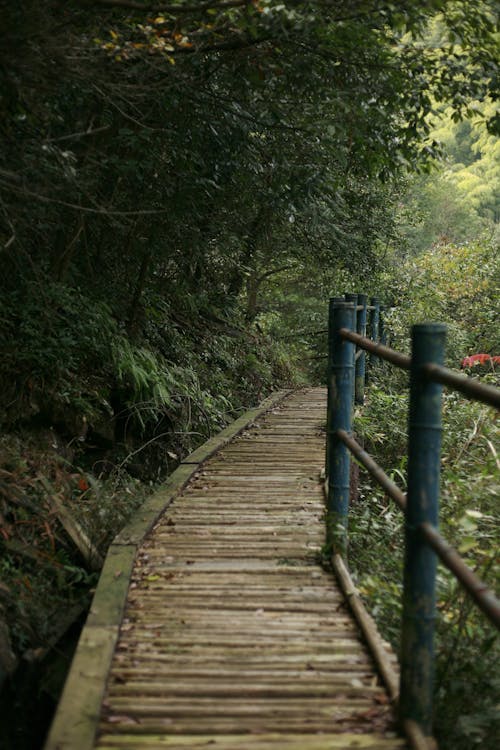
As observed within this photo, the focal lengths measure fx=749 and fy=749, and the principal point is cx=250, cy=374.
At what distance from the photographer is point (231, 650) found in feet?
9.28

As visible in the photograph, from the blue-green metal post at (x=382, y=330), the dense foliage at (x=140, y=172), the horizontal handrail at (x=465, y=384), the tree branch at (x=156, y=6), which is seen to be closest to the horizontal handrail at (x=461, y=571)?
the horizontal handrail at (x=465, y=384)

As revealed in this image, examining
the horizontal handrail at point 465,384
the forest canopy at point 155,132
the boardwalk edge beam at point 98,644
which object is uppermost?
the forest canopy at point 155,132

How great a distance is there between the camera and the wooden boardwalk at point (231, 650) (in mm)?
2264

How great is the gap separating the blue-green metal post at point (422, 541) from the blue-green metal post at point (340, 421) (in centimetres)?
146

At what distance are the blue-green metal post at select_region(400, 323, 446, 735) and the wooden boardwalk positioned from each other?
16cm

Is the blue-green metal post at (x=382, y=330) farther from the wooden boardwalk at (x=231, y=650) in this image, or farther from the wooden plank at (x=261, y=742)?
the wooden plank at (x=261, y=742)

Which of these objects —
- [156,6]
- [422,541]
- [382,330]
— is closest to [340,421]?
[422,541]

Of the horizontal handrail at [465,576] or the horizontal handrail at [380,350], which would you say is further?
the horizontal handrail at [380,350]

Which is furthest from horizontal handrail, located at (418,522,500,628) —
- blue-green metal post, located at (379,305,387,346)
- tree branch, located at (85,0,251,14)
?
blue-green metal post, located at (379,305,387,346)

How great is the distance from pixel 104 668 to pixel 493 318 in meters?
12.4

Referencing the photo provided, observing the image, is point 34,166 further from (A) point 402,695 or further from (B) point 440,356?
(A) point 402,695

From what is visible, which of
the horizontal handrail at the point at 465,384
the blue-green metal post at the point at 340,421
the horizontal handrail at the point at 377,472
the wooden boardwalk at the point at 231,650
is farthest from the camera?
the blue-green metal post at the point at 340,421

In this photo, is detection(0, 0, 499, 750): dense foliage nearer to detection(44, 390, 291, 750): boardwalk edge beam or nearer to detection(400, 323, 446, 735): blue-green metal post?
detection(44, 390, 291, 750): boardwalk edge beam

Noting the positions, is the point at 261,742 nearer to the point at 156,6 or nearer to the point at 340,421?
the point at 340,421
